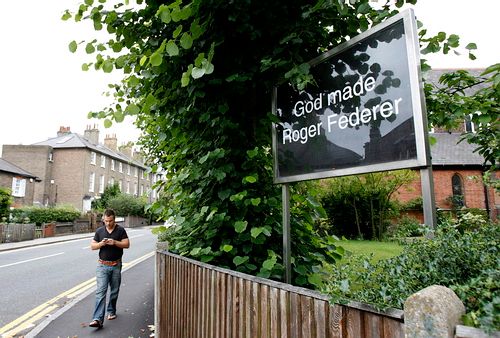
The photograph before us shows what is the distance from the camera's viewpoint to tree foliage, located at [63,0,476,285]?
269cm

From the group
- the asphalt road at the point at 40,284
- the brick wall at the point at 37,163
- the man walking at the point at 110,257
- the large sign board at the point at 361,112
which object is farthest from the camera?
the brick wall at the point at 37,163

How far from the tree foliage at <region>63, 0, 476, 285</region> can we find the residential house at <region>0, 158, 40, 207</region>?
3389cm

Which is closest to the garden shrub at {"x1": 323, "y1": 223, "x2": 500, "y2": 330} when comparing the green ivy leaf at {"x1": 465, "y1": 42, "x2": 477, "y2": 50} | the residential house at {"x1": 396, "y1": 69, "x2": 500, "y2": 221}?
the green ivy leaf at {"x1": 465, "y1": 42, "x2": 477, "y2": 50}

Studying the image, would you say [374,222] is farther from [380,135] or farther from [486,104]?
[380,135]

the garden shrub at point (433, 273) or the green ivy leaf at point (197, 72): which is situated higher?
the green ivy leaf at point (197, 72)

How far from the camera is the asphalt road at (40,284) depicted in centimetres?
631

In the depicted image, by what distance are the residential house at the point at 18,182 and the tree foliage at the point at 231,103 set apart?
3389cm

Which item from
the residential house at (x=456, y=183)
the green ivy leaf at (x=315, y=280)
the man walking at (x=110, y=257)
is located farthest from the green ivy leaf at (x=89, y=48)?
the residential house at (x=456, y=183)

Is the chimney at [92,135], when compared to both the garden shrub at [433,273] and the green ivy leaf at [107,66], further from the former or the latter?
the garden shrub at [433,273]

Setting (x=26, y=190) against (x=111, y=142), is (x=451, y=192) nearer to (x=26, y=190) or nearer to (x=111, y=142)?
(x=26, y=190)

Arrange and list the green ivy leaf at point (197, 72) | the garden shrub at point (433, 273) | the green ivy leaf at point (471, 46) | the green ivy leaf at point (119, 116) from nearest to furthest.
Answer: the garden shrub at point (433, 273) < the green ivy leaf at point (197, 72) < the green ivy leaf at point (471, 46) < the green ivy leaf at point (119, 116)

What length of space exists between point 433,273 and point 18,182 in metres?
39.5

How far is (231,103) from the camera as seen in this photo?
→ 121 inches

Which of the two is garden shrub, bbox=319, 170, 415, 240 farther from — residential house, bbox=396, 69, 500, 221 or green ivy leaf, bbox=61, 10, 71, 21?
green ivy leaf, bbox=61, 10, 71, 21
